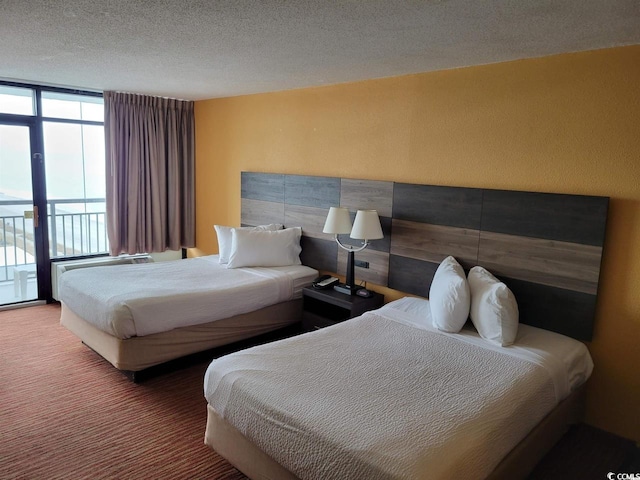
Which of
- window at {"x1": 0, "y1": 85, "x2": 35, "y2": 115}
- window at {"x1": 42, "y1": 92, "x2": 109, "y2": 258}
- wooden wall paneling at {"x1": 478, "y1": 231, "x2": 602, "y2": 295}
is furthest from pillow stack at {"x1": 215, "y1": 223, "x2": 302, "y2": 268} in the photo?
window at {"x1": 0, "y1": 85, "x2": 35, "y2": 115}

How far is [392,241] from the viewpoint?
12.2ft

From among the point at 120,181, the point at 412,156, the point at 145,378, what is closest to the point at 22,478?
the point at 145,378

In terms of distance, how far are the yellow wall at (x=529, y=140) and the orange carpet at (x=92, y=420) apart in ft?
7.39

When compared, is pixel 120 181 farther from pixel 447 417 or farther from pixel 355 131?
pixel 447 417

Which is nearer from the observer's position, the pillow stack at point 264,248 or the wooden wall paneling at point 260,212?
the pillow stack at point 264,248

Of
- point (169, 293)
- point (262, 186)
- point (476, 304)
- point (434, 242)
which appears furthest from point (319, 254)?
point (476, 304)

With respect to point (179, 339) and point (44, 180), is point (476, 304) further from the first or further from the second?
point (44, 180)

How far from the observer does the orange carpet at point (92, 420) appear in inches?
96.9

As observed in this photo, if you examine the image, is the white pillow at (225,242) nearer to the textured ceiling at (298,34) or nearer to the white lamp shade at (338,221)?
the white lamp shade at (338,221)

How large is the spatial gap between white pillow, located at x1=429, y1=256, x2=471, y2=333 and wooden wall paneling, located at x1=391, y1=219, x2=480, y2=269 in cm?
28

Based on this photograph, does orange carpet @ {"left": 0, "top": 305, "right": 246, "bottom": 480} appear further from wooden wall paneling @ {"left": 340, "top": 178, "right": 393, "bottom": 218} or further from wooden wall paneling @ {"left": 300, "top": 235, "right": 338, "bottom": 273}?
wooden wall paneling @ {"left": 340, "top": 178, "right": 393, "bottom": 218}

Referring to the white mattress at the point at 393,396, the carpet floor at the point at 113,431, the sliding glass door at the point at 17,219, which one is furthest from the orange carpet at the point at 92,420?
the sliding glass door at the point at 17,219

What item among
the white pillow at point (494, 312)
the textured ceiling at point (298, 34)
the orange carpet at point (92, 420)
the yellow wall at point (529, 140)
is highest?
the textured ceiling at point (298, 34)

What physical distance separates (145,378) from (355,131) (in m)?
2.61
